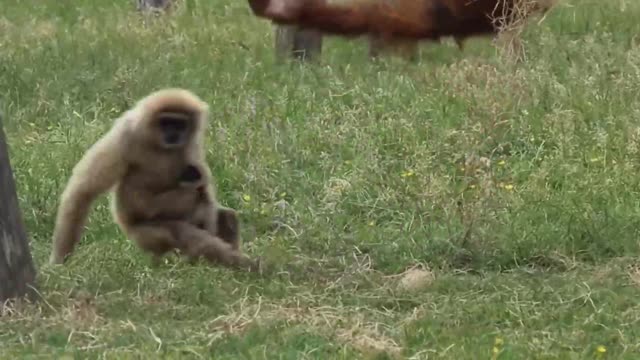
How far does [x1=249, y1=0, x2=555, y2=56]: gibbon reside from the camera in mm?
4105

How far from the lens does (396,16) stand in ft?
13.5

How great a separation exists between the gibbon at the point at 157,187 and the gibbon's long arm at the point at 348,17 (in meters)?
3.11

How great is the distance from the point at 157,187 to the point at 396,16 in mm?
3793

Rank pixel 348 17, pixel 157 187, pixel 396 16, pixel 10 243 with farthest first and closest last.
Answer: pixel 157 187
pixel 10 243
pixel 348 17
pixel 396 16

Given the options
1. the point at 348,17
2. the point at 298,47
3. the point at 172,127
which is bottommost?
the point at 298,47

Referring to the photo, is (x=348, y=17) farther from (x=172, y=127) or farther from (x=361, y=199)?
(x=361, y=199)

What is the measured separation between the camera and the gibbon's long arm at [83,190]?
7.32 m

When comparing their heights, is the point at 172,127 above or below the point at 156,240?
above

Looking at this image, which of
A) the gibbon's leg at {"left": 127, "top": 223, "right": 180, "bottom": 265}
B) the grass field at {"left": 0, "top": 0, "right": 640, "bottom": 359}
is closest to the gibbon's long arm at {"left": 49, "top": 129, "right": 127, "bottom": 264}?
the grass field at {"left": 0, "top": 0, "right": 640, "bottom": 359}

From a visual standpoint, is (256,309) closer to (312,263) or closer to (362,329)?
(362,329)

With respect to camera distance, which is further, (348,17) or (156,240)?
(156,240)

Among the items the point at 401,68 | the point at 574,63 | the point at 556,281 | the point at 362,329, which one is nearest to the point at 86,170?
the point at 362,329

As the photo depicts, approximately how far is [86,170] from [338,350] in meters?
2.26

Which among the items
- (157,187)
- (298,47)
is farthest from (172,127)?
(298,47)
